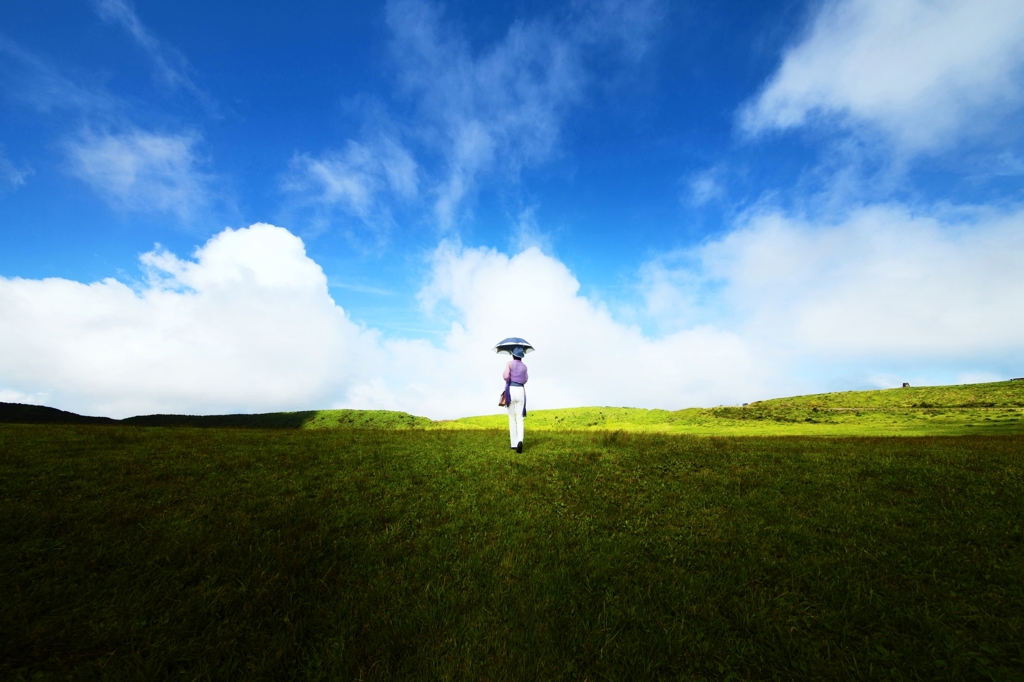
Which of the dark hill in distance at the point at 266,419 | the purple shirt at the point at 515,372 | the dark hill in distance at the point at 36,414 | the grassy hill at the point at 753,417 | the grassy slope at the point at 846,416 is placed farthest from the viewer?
the dark hill in distance at the point at 266,419

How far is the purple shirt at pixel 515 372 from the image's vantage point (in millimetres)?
15238

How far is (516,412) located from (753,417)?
80.8 ft

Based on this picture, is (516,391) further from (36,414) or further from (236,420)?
(36,414)

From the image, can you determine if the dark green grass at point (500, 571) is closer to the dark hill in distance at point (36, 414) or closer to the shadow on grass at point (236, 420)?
the shadow on grass at point (236, 420)

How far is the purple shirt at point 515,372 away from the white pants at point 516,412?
0.29 meters

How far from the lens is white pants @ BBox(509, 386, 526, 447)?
1462 cm

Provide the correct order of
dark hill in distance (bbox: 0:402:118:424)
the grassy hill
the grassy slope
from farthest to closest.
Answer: dark hill in distance (bbox: 0:402:118:424) → the grassy hill → the grassy slope

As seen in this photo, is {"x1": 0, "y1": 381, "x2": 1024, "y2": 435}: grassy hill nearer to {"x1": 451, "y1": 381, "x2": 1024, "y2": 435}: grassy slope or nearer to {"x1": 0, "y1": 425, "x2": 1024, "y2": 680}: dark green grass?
{"x1": 451, "y1": 381, "x2": 1024, "y2": 435}: grassy slope

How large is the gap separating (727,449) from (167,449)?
56.8 feet

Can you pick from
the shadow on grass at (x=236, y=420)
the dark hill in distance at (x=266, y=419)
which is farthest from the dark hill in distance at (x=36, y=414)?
the shadow on grass at (x=236, y=420)

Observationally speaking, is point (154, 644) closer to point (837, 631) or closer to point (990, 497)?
point (837, 631)

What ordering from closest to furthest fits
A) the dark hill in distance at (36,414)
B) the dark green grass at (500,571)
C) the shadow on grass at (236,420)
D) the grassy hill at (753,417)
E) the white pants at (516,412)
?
the dark green grass at (500,571) → the white pants at (516,412) → the grassy hill at (753,417) → the dark hill in distance at (36,414) → the shadow on grass at (236,420)

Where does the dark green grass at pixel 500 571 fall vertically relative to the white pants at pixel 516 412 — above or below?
below

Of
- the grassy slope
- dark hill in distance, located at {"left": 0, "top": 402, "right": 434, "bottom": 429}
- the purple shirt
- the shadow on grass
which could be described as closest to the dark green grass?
the purple shirt
